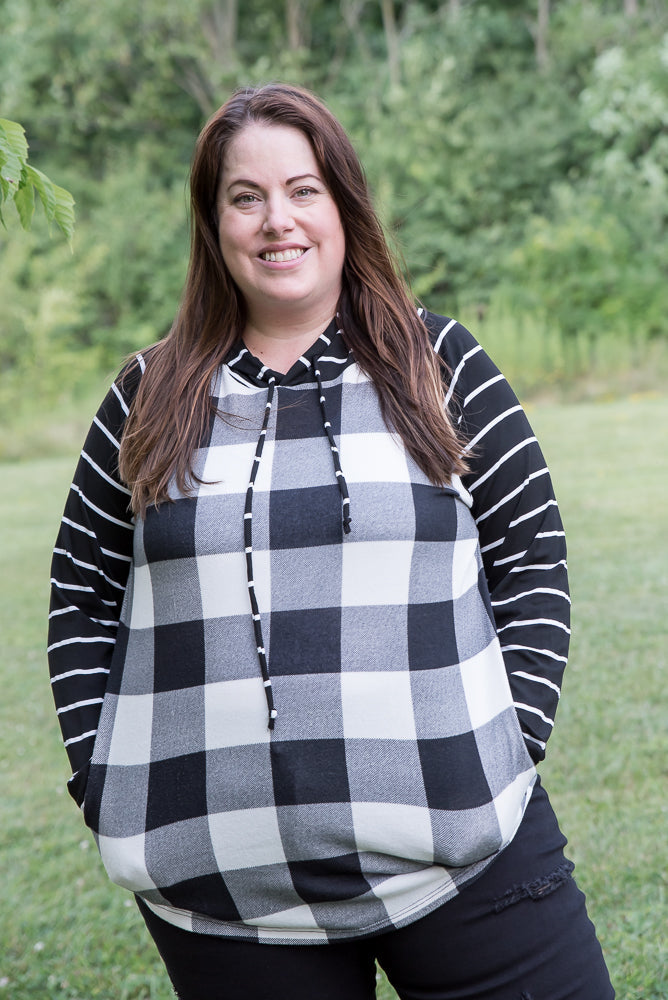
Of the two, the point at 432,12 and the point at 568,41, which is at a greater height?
the point at 432,12

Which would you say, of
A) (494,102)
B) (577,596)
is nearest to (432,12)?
(494,102)

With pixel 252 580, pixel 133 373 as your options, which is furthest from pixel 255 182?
pixel 252 580

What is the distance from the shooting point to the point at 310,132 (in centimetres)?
174

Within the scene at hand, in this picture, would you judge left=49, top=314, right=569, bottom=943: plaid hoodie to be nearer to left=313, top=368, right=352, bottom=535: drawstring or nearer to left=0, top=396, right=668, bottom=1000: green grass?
left=313, top=368, right=352, bottom=535: drawstring

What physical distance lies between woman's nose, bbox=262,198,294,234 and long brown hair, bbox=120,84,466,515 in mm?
100

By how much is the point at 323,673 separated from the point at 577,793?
8.90 ft

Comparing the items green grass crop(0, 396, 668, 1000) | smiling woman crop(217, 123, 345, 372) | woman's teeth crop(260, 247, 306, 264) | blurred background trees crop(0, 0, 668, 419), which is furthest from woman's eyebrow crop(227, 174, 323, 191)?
blurred background trees crop(0, 0, 668, 419)

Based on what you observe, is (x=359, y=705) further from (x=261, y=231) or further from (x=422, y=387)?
(x=261, y=231)

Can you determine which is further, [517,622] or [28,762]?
[28,762]

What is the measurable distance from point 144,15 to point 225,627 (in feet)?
59.1

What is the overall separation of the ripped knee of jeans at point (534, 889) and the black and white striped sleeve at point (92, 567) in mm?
714

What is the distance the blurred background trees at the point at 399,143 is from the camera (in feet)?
49.9

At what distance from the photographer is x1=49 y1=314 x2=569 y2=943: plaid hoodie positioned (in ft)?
4.93

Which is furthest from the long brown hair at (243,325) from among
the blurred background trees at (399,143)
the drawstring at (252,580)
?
the blurred background trees at (399,143)
